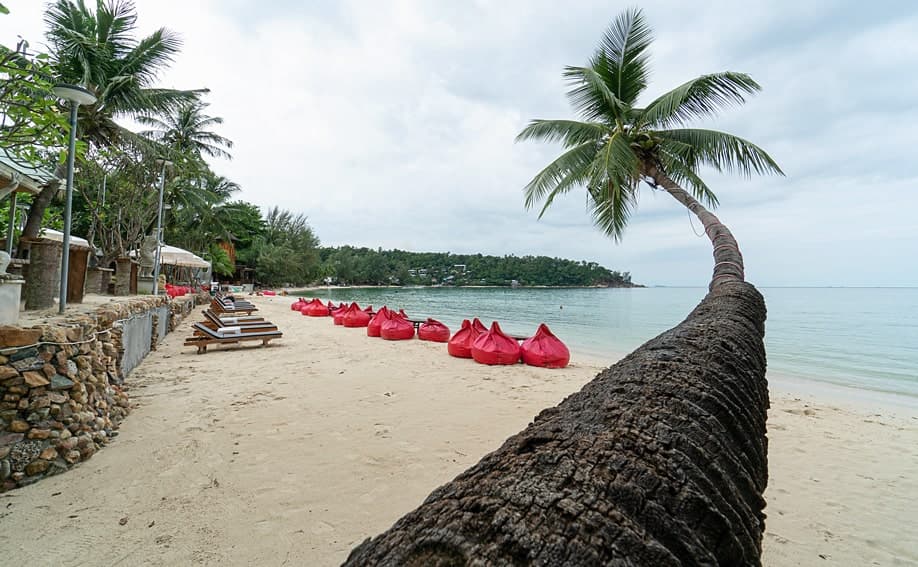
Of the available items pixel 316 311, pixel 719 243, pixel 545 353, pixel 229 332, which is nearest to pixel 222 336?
pixel 229 332

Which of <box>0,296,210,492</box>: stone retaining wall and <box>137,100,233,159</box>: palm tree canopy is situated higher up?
<box>137,100,233,159</box>: palm tree canopy

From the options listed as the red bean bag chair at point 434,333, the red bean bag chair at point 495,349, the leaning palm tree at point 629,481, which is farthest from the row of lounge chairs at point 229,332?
the leaning palm tree at point 629,481

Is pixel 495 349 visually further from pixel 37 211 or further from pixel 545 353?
pixel 37 211

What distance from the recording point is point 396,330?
39.7ft

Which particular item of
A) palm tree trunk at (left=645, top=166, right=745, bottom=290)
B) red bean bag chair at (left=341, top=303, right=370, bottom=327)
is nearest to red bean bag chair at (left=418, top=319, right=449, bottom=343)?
red bean bag chair at (left=341, top=303, right=370, bottom=327)

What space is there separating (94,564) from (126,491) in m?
0.90

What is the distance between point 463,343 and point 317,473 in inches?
246

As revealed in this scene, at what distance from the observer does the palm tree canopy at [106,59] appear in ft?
41.6

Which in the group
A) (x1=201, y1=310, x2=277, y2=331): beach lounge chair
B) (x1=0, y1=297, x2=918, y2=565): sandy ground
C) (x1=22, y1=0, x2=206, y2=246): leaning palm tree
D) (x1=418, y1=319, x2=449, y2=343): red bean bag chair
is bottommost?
(x1=0, y1=297, x2=918, y2=565): sandy ground

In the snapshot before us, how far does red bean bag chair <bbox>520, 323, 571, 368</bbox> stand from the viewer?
29.2ft

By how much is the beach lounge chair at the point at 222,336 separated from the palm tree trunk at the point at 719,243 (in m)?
9.09

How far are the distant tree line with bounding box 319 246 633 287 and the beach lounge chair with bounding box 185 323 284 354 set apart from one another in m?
75.4

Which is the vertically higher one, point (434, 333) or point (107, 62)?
point (107, 62)

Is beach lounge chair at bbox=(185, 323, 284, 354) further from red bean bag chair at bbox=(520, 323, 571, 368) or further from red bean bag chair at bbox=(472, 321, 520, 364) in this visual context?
red bean bag chair at bbox=(520, 323, 571, 368)
